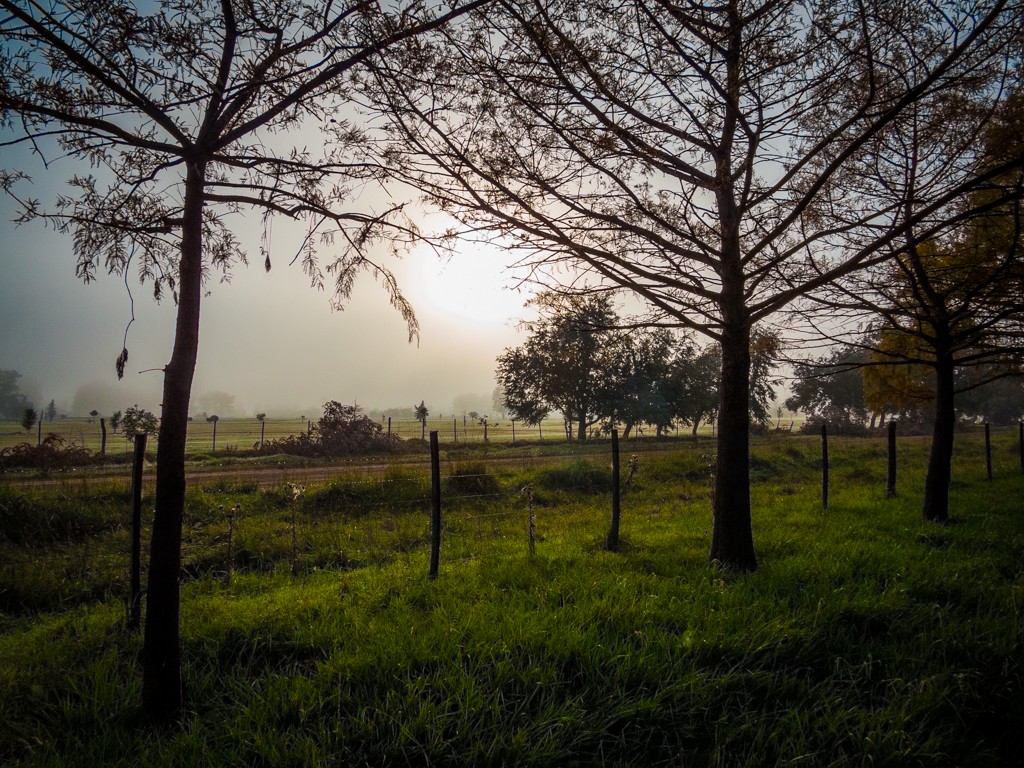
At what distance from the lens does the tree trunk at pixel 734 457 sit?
620 centimetres

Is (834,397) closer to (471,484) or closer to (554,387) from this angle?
(554,387)

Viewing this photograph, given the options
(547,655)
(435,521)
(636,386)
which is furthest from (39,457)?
(636,386)

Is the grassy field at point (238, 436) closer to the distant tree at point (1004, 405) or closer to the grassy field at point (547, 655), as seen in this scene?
the grassy field at point (547, 655)

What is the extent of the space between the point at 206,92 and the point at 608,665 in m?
4.76

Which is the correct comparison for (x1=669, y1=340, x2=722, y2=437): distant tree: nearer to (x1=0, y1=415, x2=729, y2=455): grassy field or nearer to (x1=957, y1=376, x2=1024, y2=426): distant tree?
(x1=0, y1=415, x2=729, y2=455): grassy field

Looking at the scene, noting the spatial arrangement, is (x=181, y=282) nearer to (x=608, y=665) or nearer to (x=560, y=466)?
(x=608, y=665)

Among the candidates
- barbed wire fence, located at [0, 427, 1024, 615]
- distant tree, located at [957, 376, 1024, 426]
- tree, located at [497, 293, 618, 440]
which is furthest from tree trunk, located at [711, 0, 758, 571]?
distant tree, located at [957, 376, 1024, 426]

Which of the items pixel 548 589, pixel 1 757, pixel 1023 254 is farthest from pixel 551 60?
pixel 1023 254

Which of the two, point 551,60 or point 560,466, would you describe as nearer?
point 551,60

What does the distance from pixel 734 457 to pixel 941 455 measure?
560cm

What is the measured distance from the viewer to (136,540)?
5.11 meters

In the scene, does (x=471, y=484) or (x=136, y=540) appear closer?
(x=136, y=540)

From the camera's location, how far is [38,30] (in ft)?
8.58

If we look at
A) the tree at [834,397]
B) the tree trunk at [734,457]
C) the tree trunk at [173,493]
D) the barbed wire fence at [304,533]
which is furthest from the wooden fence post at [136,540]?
the tree at [834,397]
